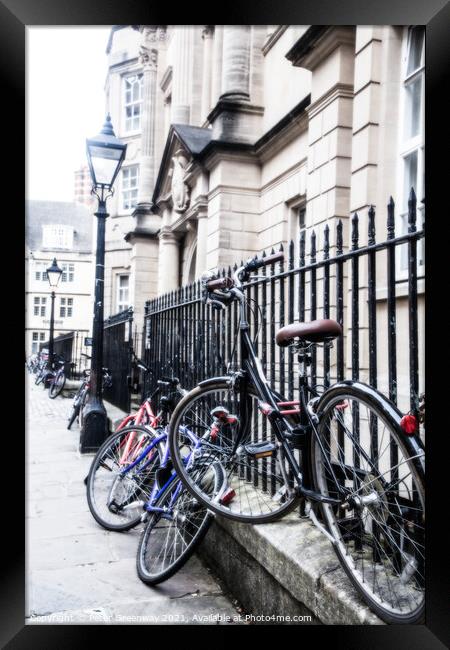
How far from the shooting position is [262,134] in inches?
459

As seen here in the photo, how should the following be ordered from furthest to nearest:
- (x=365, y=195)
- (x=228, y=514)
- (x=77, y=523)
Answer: (x=365, y=195)
(x=77, y=523)
(x=228, y=514)

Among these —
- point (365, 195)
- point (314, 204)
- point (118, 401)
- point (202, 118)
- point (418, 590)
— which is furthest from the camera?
point (202, 118)

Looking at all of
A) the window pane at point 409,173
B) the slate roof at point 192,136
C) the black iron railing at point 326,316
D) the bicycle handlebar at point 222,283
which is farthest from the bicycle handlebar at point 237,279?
the slate roof at point 192,136

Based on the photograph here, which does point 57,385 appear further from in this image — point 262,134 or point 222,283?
point 222,283

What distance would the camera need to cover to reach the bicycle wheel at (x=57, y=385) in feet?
41.0

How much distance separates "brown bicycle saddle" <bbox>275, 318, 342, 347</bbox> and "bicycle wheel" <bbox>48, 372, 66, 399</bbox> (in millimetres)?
10825

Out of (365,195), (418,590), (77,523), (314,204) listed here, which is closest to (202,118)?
(314,204)

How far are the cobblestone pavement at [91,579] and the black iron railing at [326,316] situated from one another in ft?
3.98

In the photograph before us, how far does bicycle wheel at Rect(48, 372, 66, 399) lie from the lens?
12.5 meters

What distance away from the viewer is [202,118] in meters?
15.1
